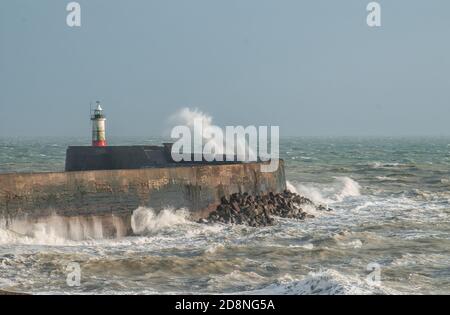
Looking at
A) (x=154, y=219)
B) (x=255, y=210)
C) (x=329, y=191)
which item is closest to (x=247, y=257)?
(x=154, y=219)

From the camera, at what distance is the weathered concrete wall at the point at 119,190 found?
38.2 ft

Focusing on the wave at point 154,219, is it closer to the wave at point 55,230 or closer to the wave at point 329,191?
the wave at point 55,230

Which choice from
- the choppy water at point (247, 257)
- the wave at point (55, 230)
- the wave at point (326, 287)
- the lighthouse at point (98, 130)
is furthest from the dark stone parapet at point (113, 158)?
the wave at point (326, 287)

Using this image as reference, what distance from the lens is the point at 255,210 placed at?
14.9 meters

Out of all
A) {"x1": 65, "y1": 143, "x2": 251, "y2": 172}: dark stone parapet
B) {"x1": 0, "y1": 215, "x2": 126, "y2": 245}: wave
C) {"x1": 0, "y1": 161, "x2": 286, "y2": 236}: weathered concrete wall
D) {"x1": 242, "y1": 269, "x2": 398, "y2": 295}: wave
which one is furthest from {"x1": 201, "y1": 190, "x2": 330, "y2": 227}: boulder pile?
{"x1": 242, "y1": 269, "x2": 398, "y2": 295}: wave

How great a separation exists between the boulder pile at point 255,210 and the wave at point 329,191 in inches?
153

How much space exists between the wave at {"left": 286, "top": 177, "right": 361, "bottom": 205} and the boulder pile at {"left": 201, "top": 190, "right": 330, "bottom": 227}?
3.87 m

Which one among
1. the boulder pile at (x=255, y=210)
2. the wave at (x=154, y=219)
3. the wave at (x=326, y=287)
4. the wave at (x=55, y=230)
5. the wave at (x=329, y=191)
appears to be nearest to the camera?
the wave at (x=326, y=287)

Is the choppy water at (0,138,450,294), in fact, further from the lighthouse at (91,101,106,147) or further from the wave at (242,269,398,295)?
the lighthouse at (91,101,106,147)

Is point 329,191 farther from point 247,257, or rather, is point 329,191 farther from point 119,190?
point 247,257

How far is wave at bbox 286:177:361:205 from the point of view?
813 inches

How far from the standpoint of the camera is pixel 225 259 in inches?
413
